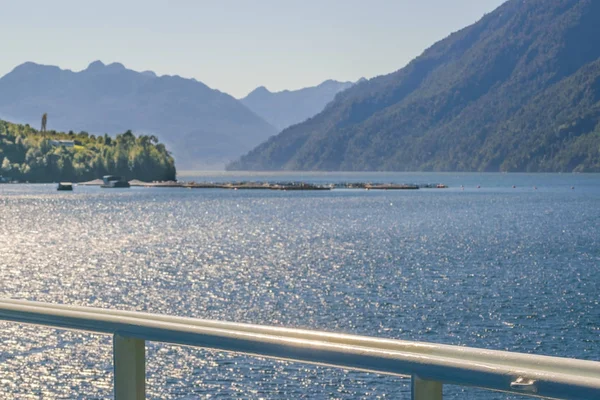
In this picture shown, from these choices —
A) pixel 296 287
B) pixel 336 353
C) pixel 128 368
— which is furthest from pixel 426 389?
pixel 296 287

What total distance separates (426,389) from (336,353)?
1.66 feet

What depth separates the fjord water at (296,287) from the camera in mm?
27984

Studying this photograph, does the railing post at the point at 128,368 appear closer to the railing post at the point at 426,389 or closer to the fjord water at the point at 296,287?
the railing post at the point at 426,389

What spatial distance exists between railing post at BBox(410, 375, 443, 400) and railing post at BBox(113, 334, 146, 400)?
177 cm

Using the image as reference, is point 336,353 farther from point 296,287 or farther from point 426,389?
point 296,287

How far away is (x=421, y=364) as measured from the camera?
4152 millimetres

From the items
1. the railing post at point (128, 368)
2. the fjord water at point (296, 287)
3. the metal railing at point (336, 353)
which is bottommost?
the fjord water at point (296, 287)

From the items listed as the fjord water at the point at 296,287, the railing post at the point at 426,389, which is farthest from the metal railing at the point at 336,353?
the fjord water at the point at 296,287

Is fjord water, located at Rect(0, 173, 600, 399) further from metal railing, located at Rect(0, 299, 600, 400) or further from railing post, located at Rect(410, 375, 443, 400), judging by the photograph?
railing post, located at Rect(410, 375, 443, 400)

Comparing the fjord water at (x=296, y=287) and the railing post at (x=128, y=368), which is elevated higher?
the railing post at (x=128, y=368)

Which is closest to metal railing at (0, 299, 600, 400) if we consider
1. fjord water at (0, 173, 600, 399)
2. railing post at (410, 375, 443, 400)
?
railing post at (410, 375, 443, 400)

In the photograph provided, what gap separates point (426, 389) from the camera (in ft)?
13.8

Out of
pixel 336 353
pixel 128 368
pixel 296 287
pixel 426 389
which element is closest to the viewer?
pixel 426 389

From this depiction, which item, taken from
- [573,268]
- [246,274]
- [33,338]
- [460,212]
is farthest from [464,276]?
[460,212]
